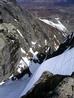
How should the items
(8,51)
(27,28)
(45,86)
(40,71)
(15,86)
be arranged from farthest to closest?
(27,28) < (8,51) < (15,86) < (40,71) < (45,86)

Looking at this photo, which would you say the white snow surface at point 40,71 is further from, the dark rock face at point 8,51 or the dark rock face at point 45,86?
the dark rock face at point 45,86

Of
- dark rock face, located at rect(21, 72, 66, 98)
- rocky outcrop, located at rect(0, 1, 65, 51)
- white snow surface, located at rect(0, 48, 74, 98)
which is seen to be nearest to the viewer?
dark rock face, located at rect(21, 72, 66, 98)

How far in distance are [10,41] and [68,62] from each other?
1891 centimetres

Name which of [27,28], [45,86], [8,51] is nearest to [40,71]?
[45,86]

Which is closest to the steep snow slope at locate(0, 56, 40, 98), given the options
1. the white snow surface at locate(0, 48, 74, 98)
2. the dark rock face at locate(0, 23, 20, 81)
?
the white snow surface at locate(0, 48, 74, 98)

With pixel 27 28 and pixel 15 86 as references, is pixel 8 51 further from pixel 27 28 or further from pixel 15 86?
pixel 27 28

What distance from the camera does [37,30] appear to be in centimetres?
5941

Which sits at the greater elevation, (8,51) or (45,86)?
(45,86)

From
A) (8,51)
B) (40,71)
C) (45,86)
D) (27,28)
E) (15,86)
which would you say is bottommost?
(15,86)

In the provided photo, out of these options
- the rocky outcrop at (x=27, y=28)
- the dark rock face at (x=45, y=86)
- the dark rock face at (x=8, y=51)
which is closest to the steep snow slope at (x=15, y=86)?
the dark rock face at (x=8, y=51)

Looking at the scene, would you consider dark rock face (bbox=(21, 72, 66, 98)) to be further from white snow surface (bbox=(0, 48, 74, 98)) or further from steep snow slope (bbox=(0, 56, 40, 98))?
steep snow slope (bbox=(0, 56, 40, 98))

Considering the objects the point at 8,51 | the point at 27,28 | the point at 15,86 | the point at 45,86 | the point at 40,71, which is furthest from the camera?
the point at 27,28

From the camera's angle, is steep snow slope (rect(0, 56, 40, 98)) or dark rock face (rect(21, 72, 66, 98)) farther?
steep snow slope (rect(0, 56, 40, 98))

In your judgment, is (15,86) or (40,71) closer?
(40,71)
